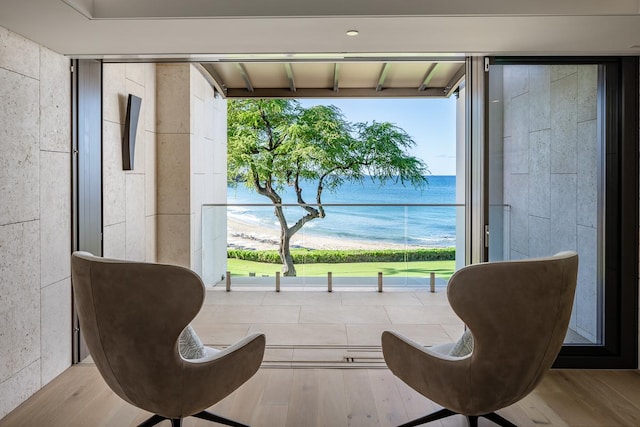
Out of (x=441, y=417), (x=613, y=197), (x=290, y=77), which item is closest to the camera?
(x=441, y=417)

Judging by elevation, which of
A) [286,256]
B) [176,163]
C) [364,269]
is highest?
[176,163]

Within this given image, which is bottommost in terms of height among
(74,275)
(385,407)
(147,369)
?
(385,407)

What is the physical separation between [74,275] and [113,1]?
4.49 feet

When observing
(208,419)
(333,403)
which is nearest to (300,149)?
(333,403)

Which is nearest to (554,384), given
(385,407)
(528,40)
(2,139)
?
(385,407)

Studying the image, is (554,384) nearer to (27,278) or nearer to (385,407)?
(385,407)

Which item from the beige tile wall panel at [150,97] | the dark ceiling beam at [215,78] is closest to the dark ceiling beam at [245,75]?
the dark ceiling beam at [215,78]

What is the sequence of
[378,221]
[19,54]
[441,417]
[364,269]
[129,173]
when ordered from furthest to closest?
[378,221] → [364,269] → [129,173] → [19,54] → [441,417]

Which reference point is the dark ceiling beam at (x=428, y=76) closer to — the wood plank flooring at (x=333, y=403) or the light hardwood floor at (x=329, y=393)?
the light hardwood floor at (x=329, y=393)

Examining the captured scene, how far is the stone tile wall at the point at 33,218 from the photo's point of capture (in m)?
2.53

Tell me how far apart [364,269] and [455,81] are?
251cm

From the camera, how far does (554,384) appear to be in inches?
114

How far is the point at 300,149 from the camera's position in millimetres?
9352

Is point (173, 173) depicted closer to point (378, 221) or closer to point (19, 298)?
point (378, 221)
